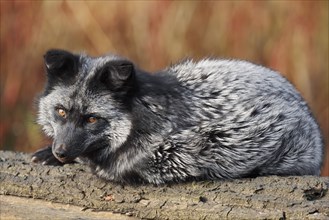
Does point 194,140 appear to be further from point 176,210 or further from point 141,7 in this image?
point 141,7

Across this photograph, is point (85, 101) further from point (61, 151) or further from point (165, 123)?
point (165, 123)

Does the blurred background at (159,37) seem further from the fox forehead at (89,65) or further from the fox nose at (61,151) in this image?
the fox nose at (61,151)

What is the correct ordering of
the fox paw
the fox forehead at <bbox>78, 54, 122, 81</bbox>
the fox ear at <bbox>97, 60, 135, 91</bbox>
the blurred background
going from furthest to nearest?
1. the blurred background
2. the fox paw
3. the fox forehead at <bbox>78, 54, 122, 81</bbox>
4. the fox ear at <bbox>97, 60, 135, 91</bbox>

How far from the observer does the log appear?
194 inches

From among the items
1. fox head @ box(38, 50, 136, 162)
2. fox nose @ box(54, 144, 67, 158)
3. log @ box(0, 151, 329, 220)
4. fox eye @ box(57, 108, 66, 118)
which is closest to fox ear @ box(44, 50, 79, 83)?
fox head @ box(38, 50, 136, 162)

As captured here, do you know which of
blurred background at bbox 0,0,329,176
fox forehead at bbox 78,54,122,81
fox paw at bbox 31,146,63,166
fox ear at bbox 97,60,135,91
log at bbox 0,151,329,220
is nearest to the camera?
log at bbox 0,151,329,220

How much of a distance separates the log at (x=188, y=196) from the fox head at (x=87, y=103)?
0.78 feet

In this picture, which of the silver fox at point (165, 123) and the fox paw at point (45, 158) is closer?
the silver fox at point (165, 123)

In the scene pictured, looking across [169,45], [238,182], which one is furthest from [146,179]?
[169,45]

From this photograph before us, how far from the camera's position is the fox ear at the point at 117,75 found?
5039 millimetres

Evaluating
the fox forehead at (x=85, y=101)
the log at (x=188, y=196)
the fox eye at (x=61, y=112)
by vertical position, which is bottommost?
the log at (x=188, y=196)

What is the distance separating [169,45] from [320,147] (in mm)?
2365

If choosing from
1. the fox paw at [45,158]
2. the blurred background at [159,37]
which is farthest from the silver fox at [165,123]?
the blurred background at [159,37]

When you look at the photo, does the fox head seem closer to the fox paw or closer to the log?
the log
